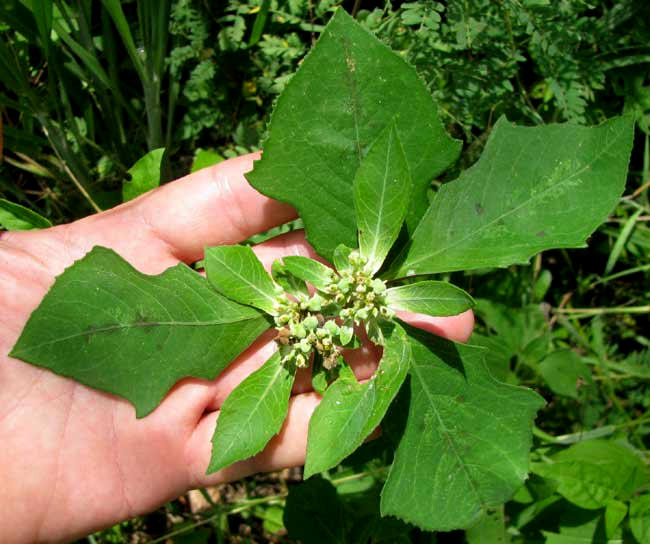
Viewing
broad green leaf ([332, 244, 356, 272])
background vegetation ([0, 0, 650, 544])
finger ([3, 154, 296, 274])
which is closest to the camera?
broad green leaf ([332, 244, 356, 272])

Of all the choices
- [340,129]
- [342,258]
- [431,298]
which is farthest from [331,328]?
[340,129]

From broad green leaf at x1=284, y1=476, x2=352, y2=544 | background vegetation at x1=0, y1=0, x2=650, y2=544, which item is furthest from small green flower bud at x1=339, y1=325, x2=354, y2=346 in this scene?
broad green leaf at x1=284, y1=476, x2=352, y2=544

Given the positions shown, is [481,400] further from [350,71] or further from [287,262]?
[350,71]

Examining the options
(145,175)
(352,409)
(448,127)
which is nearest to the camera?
(352,409)

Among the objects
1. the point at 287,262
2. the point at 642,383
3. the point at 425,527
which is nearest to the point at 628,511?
the point at 642,383

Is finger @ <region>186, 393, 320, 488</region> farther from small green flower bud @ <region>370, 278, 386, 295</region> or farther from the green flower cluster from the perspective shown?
small green flower bud @ <region>370, 278, 386, 295</region>

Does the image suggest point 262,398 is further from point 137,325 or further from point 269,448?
point 137,325
